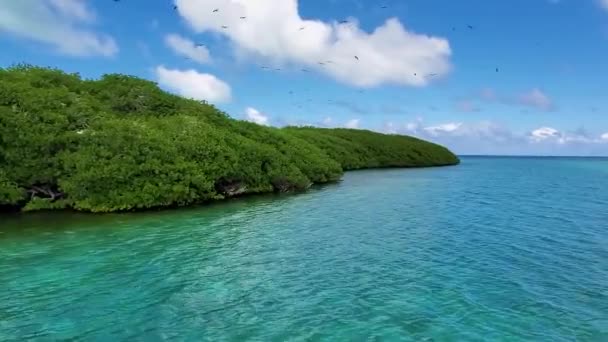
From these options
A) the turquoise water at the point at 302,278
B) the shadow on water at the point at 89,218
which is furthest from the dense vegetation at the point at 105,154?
the turquoise water at the point at 302,278

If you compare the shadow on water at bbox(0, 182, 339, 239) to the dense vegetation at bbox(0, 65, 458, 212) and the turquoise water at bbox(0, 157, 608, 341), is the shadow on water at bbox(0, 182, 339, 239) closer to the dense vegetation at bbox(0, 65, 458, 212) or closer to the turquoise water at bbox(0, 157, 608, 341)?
the turquoise water at bbox(0, 157, 608, 341)

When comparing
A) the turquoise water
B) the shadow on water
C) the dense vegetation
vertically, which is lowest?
the turquoise water

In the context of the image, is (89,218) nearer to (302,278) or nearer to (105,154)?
(105,154)

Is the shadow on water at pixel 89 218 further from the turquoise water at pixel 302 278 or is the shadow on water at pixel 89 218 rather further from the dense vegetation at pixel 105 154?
the dense vegetation at pixel 105 154

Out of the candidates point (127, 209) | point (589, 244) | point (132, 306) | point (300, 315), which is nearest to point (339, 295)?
point (300, 315)

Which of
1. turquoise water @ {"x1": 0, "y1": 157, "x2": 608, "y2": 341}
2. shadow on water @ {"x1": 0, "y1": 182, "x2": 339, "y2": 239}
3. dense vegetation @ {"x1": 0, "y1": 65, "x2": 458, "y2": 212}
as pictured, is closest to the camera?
turquoise water @ {"x1": 0, "y1": 157, "x2": 608, "y2": 341}

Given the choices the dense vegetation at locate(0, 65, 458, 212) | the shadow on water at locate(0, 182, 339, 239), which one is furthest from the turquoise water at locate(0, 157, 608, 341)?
the dense vegetation at locate(0, 65, 458, 212)
